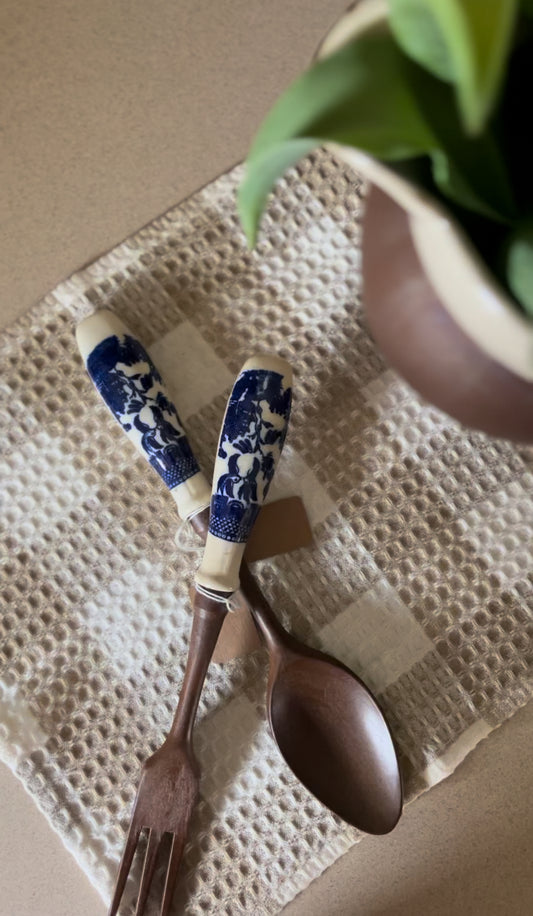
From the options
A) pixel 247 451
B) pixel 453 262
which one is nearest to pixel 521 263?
pixel 453 262

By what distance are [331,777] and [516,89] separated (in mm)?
364

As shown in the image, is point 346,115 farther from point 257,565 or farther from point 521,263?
point 257,565

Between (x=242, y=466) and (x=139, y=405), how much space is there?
73mm

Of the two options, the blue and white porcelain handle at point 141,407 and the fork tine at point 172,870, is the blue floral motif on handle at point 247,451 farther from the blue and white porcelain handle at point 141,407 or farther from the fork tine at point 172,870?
the fork tine at point 172,870

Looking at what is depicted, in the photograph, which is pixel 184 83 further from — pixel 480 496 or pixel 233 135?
pixel 480 496

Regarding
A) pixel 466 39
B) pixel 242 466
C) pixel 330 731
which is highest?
pixel 466 39

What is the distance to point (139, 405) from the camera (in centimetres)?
42

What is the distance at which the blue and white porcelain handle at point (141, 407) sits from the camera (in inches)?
16.5

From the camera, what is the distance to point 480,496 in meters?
0.44

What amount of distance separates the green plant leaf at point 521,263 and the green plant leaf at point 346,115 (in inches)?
1.3

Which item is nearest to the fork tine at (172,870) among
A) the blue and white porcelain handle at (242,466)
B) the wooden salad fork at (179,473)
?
the wooden salad fork at (179,473)

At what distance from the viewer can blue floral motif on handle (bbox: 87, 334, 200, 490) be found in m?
0.42

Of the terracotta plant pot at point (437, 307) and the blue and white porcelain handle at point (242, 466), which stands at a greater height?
the terracotta plant pot at point (437, 307)

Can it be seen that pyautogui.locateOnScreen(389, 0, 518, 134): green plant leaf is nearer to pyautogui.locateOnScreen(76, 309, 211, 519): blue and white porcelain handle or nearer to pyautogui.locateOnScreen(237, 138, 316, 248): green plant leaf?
pyautogui.locateOnScreen(237, 138, 316, 248): green plant leaf
